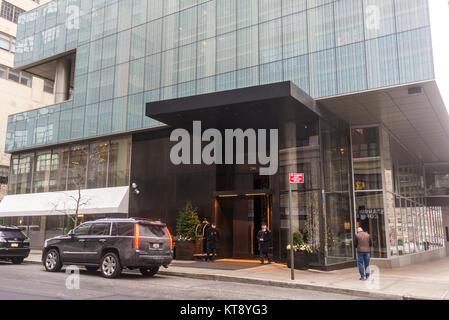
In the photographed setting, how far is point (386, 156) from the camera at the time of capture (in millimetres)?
20219

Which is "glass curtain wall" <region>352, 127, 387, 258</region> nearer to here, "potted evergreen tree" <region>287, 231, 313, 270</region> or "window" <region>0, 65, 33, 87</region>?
"potted evergreen tree" <region>287, 231, 313, 270</region>

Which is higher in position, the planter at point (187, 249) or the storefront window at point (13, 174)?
the storefront window at point (13, 174)

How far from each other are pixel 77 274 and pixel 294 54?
12.7 meters

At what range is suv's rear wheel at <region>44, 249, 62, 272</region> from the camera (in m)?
14.3

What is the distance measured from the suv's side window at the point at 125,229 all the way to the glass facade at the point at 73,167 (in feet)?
38.2

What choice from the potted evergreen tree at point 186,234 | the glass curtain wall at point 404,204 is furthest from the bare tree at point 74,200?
the glass curtain wall at point 404,204

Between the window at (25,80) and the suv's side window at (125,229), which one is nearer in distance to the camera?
the suv's side window at (125,229)

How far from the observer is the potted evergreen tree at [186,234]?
19297mm

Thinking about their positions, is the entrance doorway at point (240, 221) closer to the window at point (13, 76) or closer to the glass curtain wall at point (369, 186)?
the glass curtain wall at point (369, 186)

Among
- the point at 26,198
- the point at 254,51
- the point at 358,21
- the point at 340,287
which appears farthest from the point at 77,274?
the point at 26,198

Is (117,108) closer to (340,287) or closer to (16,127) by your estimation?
(16,127)

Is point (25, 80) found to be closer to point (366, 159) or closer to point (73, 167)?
point (73, 167)

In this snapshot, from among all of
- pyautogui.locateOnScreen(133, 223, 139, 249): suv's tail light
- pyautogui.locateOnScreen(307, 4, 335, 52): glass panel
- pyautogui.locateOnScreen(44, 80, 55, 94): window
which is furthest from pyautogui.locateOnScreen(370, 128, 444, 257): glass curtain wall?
pyautogui.locateOnScreen(44, 80, 55, 94): window

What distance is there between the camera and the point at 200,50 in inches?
850
